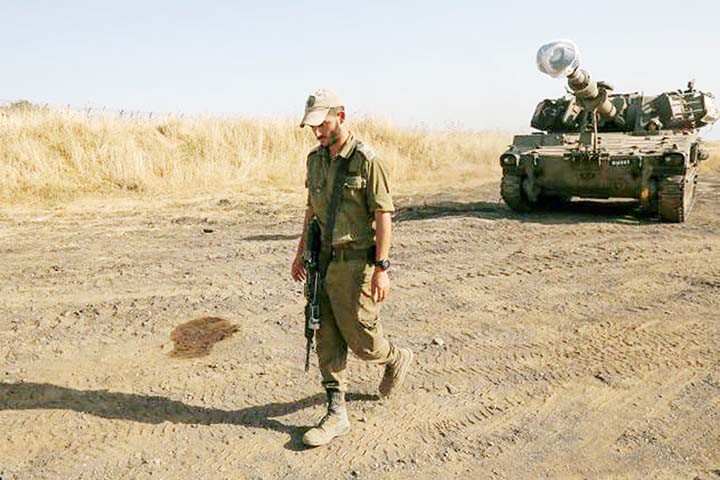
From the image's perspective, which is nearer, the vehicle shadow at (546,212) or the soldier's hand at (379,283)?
the soldier's hand at (379,283)

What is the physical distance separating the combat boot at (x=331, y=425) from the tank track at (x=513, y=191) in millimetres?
7330

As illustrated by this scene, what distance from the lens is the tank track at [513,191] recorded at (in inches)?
416

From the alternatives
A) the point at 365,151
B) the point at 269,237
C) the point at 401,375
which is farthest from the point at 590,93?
the point at 365,151

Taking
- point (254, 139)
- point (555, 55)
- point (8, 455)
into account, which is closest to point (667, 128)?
point (555, 55)

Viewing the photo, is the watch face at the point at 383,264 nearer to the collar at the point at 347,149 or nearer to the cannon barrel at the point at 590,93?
the collar at the point at 347,149

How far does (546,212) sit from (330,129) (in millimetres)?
8366

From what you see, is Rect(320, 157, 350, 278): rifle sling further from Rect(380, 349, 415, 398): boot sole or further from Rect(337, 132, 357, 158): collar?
Rect(380, 349, 415, 398): boot sole

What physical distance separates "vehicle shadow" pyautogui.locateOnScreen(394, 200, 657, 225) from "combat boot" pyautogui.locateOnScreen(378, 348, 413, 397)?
6468 millimetres

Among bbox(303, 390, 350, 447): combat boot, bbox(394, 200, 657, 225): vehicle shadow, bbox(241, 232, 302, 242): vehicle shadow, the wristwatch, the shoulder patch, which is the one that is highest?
the shoulder patch

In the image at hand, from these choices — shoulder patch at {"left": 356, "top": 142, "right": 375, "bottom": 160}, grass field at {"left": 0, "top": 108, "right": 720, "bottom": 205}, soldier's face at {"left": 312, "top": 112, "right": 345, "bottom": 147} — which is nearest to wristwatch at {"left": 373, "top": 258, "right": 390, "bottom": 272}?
shoulder patch at {"left": 356, "top": 142, "right": 375, "bottom": 160}

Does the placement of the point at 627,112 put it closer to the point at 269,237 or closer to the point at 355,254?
the point at 269,237

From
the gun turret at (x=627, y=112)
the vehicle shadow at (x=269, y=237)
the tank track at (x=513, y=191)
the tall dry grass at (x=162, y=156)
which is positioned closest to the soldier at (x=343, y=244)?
the vehicle shadow at (x=269, y=237)

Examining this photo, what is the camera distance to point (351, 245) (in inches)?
135

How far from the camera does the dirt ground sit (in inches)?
134
